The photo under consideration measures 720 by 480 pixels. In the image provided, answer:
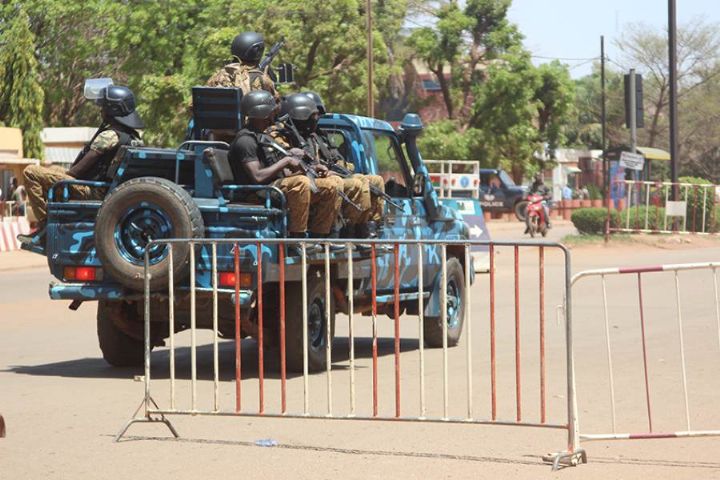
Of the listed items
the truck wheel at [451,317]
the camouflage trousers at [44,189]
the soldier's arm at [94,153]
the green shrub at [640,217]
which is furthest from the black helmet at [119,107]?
the green shrub at [640,217]

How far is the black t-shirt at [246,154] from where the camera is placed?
1095 centimetres

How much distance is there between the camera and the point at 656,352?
1266cm

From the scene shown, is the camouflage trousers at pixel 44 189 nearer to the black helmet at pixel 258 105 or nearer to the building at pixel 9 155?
the black helmet at pixel 258 105

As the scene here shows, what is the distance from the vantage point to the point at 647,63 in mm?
74125

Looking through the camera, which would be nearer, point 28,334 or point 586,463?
point 586,463

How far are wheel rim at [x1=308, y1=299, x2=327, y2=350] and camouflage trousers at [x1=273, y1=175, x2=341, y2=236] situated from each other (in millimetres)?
595

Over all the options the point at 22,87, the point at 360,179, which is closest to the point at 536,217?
the point at 22,87

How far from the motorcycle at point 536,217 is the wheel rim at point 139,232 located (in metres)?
28.2

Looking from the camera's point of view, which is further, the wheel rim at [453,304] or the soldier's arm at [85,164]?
the wheel rim at [453,304]

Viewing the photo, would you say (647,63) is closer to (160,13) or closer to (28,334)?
(160,13)

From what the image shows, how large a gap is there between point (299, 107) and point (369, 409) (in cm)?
347

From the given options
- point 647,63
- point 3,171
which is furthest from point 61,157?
point 647,63

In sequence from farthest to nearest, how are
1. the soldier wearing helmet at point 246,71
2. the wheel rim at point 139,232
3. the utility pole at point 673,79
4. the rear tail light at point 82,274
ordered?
the utility pole at point 673,79 → the soldier wearing helmet at point 246,71 → the rear tail light at point 82,274 → the wheel rim at point 139,232

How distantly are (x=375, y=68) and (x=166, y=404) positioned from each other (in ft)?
137
